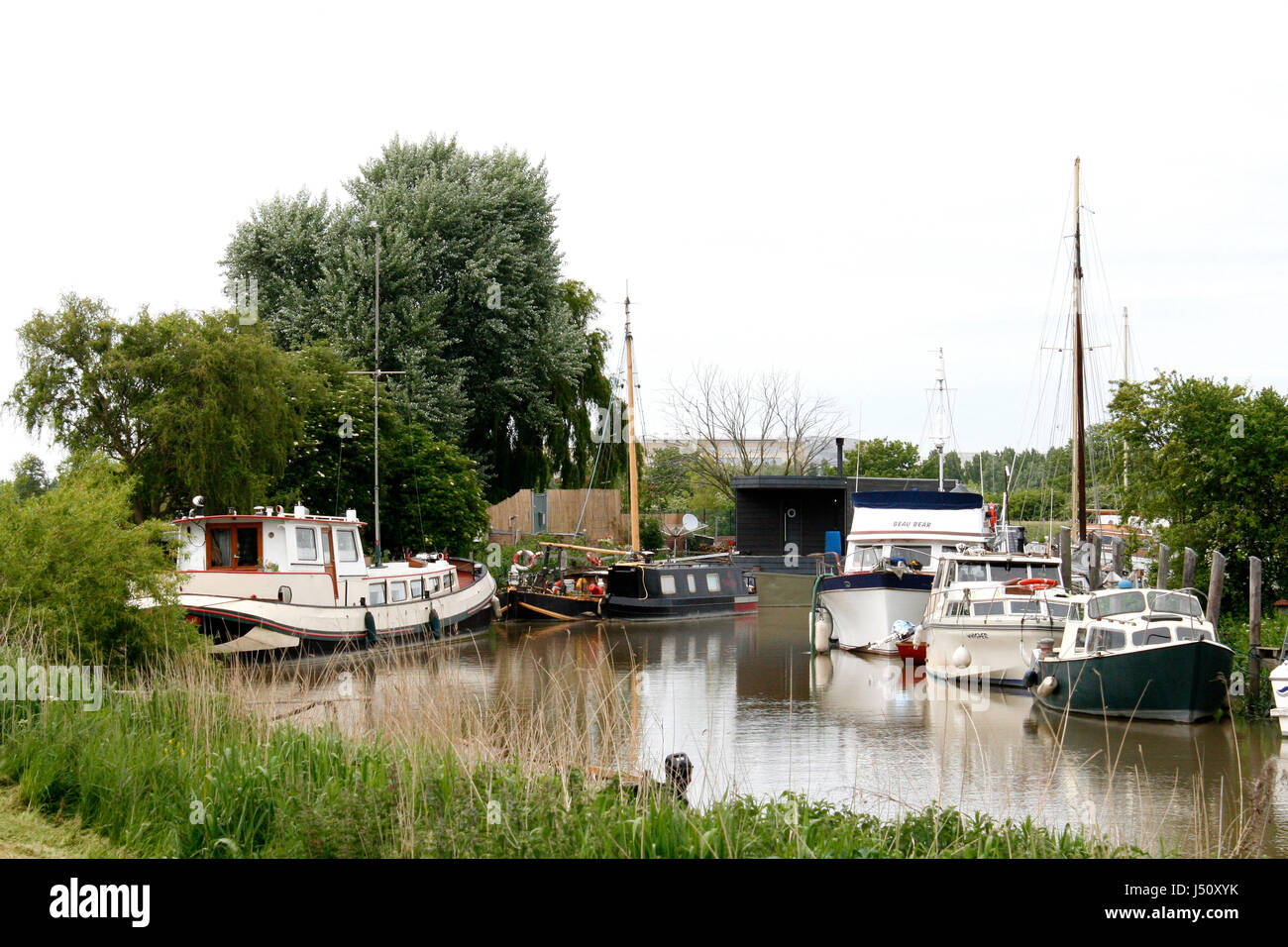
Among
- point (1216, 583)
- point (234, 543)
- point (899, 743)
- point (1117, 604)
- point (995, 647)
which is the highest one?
point (234, 543)

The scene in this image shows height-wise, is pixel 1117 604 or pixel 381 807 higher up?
pixel 1117 604

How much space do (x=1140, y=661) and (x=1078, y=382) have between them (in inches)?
672

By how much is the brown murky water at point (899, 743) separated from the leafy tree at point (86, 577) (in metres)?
2.15

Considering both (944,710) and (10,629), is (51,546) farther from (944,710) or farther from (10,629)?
(944,710)

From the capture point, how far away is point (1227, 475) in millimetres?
23453

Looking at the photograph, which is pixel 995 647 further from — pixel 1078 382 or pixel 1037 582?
pixel 1078 382

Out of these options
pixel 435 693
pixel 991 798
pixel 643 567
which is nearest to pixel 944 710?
pixel 991 798

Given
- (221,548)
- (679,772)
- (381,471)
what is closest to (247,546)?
(221,548)

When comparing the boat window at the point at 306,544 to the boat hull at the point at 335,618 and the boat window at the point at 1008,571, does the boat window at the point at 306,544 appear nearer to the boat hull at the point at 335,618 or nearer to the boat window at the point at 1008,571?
the boat hull at the point at 335,618

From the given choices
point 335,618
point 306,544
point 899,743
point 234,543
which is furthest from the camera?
point 335,618
